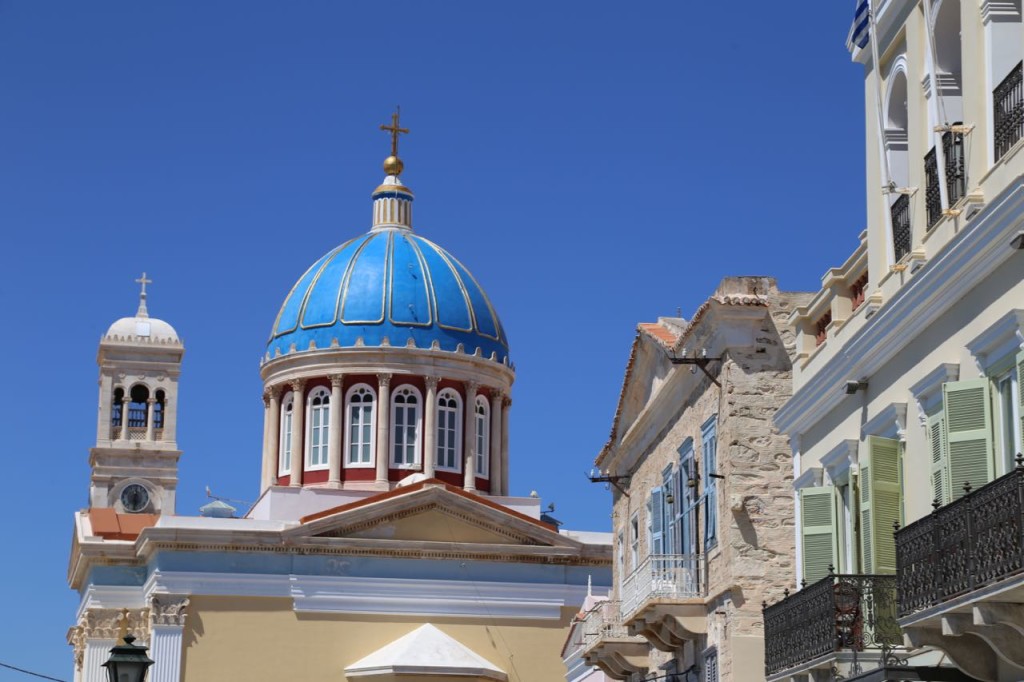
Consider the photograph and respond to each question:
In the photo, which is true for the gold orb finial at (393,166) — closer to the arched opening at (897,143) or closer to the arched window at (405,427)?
the arched window at (405,427)

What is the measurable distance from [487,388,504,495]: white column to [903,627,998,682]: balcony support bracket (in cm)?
3759

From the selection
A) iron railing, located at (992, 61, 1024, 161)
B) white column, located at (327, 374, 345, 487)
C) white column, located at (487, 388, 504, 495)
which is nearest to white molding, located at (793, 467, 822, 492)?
iron railing, located at (992, 61, 1024, 161)

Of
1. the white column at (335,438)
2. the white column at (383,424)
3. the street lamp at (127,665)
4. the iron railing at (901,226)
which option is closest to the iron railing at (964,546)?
the iron railing at (901,226)

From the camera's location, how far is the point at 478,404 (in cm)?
5116

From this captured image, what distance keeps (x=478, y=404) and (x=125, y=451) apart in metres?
14.6

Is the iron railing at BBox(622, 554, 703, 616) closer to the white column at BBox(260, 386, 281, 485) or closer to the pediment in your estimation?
the pediment

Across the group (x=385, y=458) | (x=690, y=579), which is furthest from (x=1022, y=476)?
(x=385, y=458)

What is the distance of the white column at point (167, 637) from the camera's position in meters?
42.3

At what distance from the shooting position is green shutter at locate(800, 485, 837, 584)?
17328mm

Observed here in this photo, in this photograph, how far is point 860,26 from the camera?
57.0ft

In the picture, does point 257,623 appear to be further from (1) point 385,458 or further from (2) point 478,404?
(2) point 478,404

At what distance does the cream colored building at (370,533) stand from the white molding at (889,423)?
27.8 metres

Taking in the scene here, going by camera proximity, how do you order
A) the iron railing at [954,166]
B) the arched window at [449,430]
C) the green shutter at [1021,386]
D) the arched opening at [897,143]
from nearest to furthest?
the green shutter at [1021,386] < the iron railing at [954,166] < the arched opening at [897,143] < the arched window at [449,430]

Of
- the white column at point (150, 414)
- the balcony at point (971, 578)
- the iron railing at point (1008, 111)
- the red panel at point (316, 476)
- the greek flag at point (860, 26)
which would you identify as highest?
the white column at point (150, 414)
